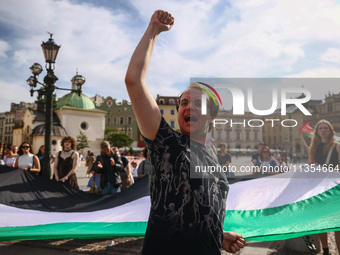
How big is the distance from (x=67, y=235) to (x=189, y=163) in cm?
240

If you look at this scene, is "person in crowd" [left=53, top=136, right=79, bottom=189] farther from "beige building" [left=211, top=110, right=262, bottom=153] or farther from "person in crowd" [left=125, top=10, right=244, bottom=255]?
"person in crowd" [left=125, top=10, right=244, bottom=255]

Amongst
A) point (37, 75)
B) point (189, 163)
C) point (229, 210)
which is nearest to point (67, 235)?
point (229, 210)

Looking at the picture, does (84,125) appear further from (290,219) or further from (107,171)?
(290,219)

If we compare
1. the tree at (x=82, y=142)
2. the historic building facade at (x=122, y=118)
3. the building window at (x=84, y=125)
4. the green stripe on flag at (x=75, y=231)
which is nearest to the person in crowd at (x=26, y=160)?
the green stripe on flag at (x=75, y=231)

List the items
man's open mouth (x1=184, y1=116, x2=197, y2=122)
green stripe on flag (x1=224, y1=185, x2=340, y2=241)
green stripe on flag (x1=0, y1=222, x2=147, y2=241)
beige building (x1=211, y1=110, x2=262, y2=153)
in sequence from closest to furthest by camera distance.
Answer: man's open mouth (x1=184, y1=116, x2=197, y2=122) < beige building (x1=211, y1=110, x2=262, y2=153) < green stripe on flag (x1=224, y1=185, x2=340, y2=241) < green stripe on flag (x1=0, y1=222, x2=147, y2=241)

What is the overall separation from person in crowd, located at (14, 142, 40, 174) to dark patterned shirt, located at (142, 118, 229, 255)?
5989 mm

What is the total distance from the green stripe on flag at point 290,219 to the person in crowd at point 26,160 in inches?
195

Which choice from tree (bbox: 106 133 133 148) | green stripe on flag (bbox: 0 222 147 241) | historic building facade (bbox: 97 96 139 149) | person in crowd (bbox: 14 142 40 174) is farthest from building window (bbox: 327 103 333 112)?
historic building facade (bbox: 97 96 139 149)

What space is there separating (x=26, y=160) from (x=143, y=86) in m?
6.24

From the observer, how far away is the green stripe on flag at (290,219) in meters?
2.70

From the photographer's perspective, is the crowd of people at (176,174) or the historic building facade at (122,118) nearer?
the crowd of people at (176,174)

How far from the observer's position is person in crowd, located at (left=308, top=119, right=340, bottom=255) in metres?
3.40

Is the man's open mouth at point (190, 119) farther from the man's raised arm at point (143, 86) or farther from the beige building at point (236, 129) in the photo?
the beige building at point (236, 129)

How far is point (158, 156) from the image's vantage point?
1.50m
